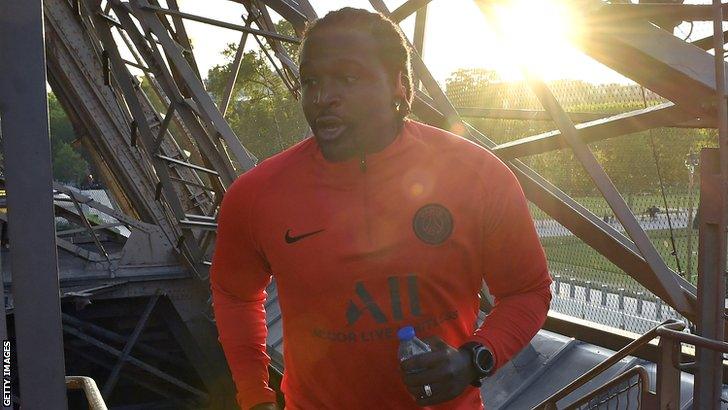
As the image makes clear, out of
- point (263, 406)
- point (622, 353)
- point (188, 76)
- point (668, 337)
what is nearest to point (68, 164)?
point (188, 76)

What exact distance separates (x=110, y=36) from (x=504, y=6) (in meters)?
6.32

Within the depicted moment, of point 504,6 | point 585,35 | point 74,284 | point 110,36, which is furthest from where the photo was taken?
point 74,284

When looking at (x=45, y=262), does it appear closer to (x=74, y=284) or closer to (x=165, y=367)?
(x=74, y=284)

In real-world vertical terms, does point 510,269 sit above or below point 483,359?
above

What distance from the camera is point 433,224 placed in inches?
104

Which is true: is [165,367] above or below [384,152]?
below

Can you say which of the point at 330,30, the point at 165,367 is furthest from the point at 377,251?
the point at 165,367

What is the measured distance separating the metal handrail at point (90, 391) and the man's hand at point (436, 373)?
50.0 inches

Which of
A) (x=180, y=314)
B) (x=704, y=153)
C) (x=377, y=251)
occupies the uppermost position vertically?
(x=704, y=153)

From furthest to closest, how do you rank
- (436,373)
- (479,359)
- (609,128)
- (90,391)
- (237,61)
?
(237,61), (609,128), (90,391), (479,359), (436,373)

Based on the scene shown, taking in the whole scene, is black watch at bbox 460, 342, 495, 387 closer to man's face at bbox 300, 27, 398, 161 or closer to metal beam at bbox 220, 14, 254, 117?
man's face at bbox 300, 27, 398, 161

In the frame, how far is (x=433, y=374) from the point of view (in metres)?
2.36

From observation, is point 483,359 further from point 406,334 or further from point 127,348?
point 127,348

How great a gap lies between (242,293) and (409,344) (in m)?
0.75
